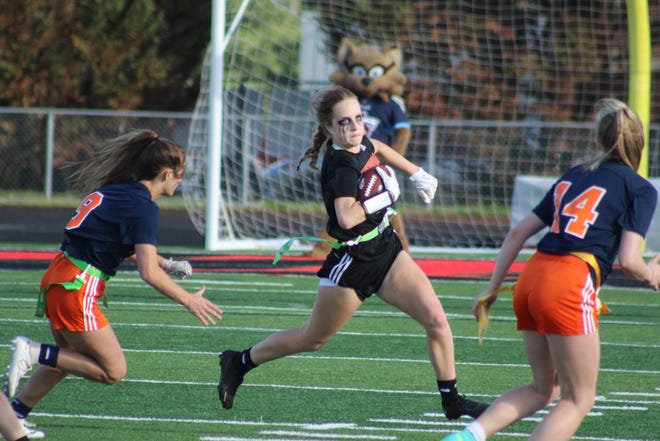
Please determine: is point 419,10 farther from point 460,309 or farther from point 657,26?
point 460,309

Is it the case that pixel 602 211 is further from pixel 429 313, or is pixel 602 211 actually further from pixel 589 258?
pixel 429 313

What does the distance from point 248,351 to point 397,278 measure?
3.16ft

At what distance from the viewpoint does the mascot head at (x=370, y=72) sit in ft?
44.4

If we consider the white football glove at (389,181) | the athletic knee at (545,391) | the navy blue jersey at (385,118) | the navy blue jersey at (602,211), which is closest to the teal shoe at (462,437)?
the athletic knee at (545,391)

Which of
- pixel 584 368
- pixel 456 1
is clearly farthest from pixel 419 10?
pixel 584 368

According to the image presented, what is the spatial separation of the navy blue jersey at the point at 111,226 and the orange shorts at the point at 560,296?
177 cm

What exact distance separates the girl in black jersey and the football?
0.03 m

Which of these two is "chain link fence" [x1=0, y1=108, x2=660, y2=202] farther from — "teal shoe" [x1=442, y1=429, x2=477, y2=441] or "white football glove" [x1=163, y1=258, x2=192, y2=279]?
"teal shoe" [x1=442, y1=429, x2=477, y2=441]

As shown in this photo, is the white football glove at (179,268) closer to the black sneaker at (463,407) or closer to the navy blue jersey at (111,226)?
the navy blue jersey at (111,226)

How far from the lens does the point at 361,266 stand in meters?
5.71

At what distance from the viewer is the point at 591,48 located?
23.2 m

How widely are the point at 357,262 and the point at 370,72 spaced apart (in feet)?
27.8

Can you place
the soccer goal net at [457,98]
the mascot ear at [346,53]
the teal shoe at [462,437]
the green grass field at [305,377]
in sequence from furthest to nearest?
the soccer goal net at [457,98]
the mascot ear at [346,53]
the green grass field at [305,377]
the teal shoe at [462,437]

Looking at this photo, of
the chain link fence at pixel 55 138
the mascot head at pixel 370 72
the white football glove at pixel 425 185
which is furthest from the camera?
the chain link fence at pixel 55 138
